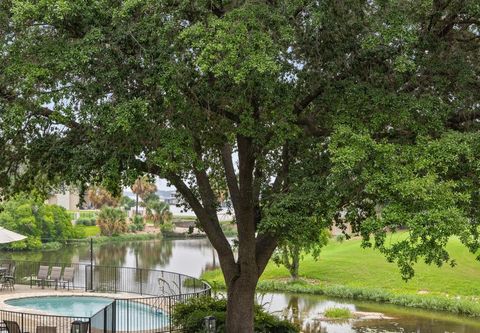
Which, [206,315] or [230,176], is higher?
[230,176]

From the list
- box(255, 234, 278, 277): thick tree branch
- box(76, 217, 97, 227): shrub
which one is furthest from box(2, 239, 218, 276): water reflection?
box(255, 234, 278, 277): thick tree branch

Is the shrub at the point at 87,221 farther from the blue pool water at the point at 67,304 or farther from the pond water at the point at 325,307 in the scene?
the blue pool water at the point at 67,304

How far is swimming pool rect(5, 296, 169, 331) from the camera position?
692 inches

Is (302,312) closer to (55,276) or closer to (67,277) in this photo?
(67,277)

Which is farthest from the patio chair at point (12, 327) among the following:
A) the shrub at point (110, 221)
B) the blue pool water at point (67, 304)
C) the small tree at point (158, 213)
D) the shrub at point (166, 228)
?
the small tree at point (158, 213)

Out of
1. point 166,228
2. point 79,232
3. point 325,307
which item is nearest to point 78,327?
point 325,307

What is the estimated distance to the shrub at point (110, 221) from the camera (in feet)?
214

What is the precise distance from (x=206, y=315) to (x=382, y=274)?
71.9ft

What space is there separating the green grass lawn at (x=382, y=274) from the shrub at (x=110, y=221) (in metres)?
30.7

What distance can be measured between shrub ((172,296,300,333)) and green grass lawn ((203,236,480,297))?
45.5 ft

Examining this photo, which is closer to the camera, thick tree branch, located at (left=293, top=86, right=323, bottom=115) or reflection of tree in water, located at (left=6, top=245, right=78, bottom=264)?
thick tree branch, located at (left=293, top=86, right=323, bottom=115)

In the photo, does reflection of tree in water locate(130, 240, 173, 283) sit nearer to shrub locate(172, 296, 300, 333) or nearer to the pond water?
the pond water

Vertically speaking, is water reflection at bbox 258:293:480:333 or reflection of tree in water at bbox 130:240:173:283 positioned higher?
reflection of tree in water at bbox 130:240:173:283

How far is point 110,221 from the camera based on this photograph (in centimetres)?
6581
